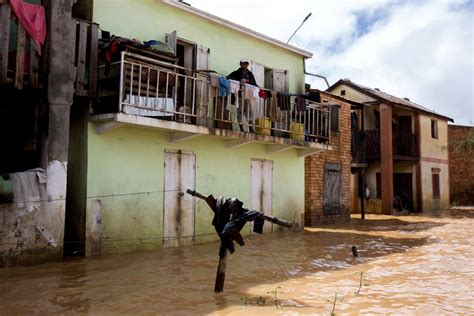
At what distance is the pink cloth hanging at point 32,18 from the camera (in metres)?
8.22

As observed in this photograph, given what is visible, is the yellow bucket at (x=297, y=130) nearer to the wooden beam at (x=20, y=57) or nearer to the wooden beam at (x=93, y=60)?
the wooden beam at (x=93, y=60)

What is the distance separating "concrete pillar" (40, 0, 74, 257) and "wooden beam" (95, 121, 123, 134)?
0.95 m

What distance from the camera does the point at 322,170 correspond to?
1766cm

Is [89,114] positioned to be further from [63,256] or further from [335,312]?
[335,312]

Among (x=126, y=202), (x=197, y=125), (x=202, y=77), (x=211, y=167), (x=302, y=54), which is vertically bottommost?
(x=126, y=202)

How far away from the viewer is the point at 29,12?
8.41 meters

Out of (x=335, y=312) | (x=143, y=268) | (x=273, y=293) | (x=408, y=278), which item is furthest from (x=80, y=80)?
(x=408, y=278)

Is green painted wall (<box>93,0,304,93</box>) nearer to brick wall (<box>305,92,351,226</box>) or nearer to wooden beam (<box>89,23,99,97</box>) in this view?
wooden beam (<box>89,23,99,97</box>)

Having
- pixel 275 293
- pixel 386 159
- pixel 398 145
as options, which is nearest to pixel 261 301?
pixel 275 293

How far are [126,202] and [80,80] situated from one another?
9.38 feet

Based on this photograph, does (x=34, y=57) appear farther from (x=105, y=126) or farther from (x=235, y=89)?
(x=235, y=89)

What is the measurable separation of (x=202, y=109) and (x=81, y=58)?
3370mm

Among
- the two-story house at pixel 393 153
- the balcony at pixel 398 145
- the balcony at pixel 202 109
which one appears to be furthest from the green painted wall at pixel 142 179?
the balcony at pixel 398 145

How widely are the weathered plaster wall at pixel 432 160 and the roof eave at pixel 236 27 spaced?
12767 mm
